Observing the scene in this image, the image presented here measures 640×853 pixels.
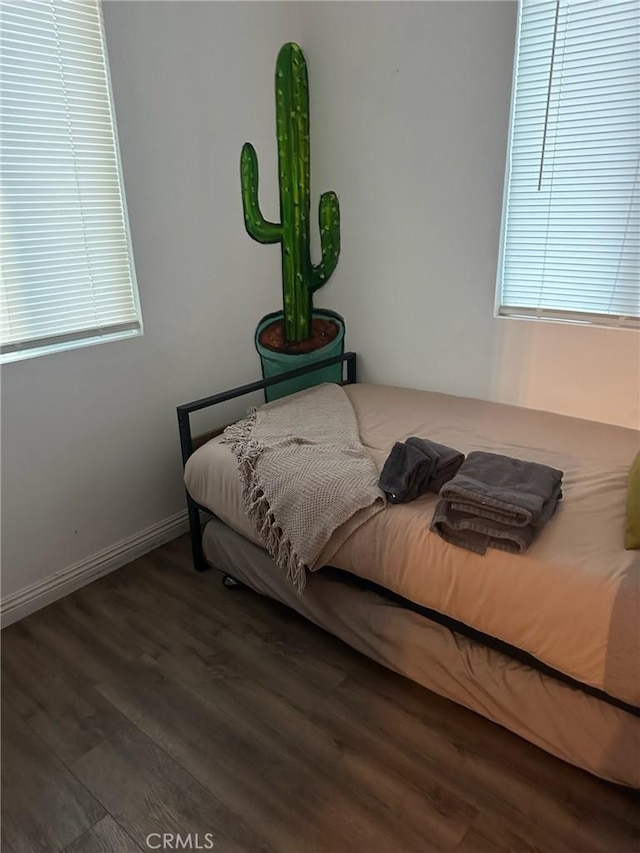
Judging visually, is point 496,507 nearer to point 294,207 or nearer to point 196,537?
point 196,537

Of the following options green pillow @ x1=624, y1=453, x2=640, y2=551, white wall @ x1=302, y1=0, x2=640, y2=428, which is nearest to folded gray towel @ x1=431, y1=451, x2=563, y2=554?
green pillow @ x1=624, y1=453, x2=640, y2=551

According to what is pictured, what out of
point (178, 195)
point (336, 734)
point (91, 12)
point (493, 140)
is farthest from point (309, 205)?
point (336, 734)

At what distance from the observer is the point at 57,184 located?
1.93 m

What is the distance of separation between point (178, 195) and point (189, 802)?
2102mm

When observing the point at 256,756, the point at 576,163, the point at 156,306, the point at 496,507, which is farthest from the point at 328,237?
the point at 256,756

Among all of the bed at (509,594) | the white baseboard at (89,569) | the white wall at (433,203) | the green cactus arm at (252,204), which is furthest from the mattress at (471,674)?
the green cactus arm at (252,204)

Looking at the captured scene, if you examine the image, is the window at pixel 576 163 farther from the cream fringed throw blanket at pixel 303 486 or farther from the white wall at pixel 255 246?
the cream fringed throw blanket at pixel 303 486

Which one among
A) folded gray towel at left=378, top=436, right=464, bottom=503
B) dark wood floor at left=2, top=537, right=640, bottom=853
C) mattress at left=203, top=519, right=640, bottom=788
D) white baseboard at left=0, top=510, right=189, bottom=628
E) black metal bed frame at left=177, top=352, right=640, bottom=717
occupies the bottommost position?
dark wood floor at left=2, top=537, right=640, bottom=853

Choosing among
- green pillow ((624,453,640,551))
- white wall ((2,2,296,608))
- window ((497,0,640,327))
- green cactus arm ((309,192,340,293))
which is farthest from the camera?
green cactus arm ((309,192,340,293))

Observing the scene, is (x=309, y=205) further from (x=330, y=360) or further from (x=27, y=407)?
(x=27, y=407)

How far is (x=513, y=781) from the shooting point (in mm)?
1422

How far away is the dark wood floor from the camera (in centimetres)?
133

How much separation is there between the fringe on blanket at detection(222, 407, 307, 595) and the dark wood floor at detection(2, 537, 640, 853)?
33 centimetres

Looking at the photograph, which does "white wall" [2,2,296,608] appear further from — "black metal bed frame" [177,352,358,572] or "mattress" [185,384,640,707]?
"mattress" [185,384,640,707]
